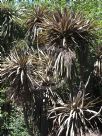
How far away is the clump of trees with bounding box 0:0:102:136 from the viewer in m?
12.9

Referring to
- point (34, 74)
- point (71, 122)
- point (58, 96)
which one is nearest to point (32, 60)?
point (34, 74)

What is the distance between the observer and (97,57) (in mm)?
14445

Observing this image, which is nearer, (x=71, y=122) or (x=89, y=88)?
(x=71, y=122)

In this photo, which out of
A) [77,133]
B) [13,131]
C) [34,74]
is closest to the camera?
[77,133]

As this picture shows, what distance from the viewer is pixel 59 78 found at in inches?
540

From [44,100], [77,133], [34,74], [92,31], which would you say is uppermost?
[92,31]

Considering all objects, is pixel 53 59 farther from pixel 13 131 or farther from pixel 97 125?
pixel 13 131

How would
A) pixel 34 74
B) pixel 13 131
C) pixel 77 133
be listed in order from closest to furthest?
pixel 77 133 < pixel 34 74 < pixel 13 131

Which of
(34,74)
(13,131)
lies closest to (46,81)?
(34,74)

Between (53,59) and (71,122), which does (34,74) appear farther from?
(71,122)

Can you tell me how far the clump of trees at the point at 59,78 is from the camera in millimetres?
12945

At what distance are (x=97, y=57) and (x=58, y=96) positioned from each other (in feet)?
6.30

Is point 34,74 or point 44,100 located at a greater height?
point 34,74

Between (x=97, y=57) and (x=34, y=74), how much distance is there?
226 centimetres
